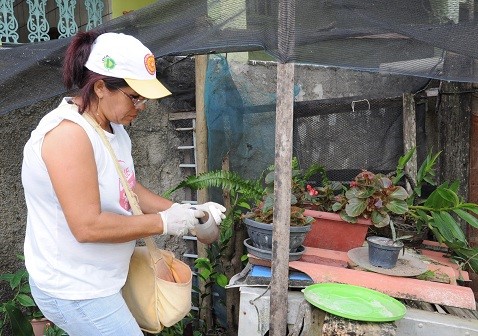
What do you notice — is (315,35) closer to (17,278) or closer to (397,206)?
(397,206)

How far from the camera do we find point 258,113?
3611 millimetres

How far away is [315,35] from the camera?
1856 mm

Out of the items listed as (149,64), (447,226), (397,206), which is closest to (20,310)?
(149,64)

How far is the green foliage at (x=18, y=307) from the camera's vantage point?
2.81 meters

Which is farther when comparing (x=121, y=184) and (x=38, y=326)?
(x=38, y=326)

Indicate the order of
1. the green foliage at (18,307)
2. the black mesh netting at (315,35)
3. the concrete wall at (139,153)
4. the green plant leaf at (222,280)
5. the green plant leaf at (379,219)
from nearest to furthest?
the black mesh netting at (315,35)
the green plant leaf at (379,219)
the green foliage at (18,307)
the concrete wall at (139,153)
the green plant leaf at (222,280)

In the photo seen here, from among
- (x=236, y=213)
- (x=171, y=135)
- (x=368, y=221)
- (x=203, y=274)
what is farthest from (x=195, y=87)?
(x=368, y=221)

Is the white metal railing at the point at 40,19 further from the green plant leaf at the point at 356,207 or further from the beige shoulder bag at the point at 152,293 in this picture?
the green plant leaf at the point at 356,207

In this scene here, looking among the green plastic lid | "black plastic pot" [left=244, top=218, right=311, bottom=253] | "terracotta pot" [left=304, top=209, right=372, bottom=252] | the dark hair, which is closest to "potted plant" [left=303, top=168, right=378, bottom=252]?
"terracotta pot" [left=304, top=209, right=372, bottom=252]

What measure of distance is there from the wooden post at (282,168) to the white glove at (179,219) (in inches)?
14.7

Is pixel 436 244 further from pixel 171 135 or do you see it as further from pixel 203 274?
pixel 171 135

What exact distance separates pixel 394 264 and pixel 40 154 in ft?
5.85

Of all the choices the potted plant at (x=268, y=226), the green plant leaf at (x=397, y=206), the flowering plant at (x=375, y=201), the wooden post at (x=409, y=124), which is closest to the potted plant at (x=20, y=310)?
the potted plant at (x=268, y=226)

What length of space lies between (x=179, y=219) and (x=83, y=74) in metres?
0.62
